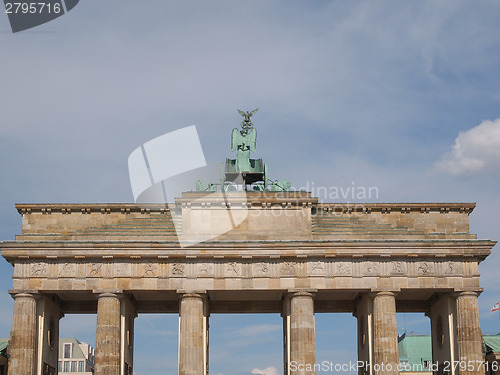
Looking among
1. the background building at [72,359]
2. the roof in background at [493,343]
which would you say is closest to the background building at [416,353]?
the roof in background at [493,343]

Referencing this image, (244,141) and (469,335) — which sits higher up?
(244,141)

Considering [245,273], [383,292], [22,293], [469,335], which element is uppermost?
[245,273]

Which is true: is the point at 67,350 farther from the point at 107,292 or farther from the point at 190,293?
the point at 190,293

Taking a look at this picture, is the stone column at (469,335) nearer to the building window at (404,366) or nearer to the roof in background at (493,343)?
the roof in background at (493,343)

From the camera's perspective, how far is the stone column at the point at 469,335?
56594mm

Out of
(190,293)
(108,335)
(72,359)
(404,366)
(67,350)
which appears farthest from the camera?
(67,350)

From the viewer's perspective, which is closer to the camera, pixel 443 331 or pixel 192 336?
pixel 192 336

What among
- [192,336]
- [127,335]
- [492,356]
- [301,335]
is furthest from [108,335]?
[492,356]

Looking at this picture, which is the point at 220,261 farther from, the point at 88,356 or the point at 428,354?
the point at 88,356

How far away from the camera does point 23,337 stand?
56.9m

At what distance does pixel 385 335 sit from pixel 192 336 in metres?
13.3

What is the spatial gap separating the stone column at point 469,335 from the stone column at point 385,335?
446 centimetres

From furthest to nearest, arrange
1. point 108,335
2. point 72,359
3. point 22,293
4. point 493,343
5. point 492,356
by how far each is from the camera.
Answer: point 72,359
point 493,343
point 492,356
point 22,293
point 108,335

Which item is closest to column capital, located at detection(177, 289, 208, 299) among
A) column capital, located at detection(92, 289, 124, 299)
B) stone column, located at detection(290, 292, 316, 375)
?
column capital, located at detection(92, 289, 124, 299)
